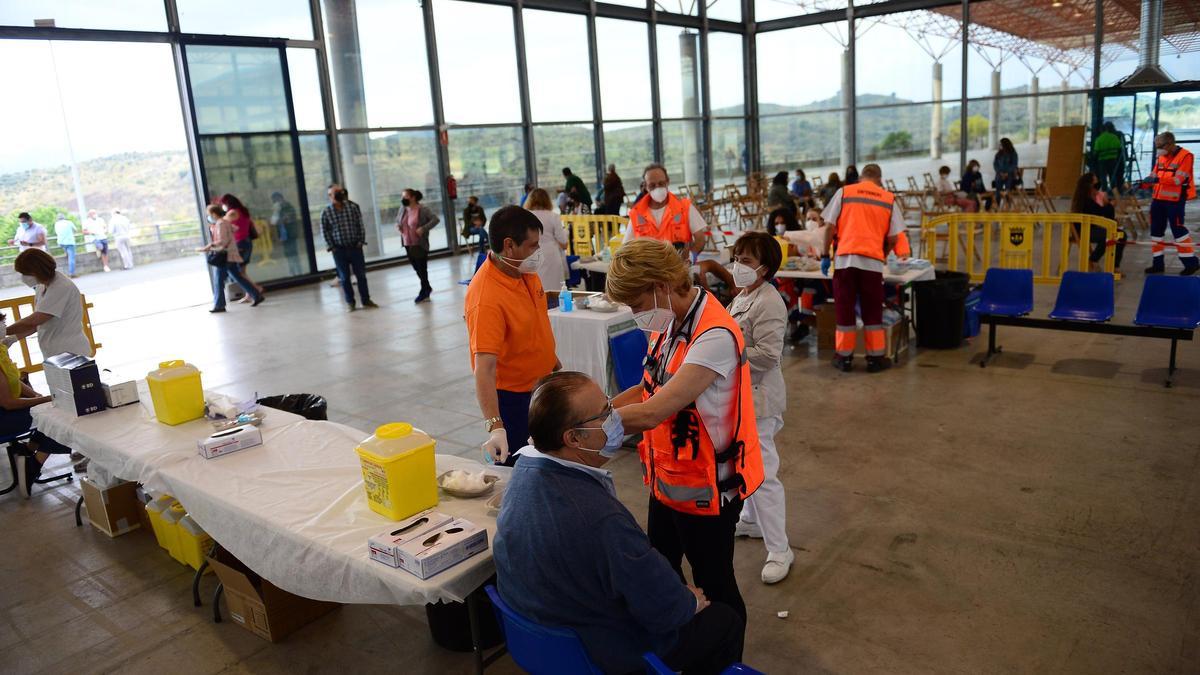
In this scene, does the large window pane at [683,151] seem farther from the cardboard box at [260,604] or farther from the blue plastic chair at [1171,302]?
the cardboard box at [260,604]

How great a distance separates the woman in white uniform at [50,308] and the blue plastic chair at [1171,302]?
7575 millimetres

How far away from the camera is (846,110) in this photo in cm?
1941

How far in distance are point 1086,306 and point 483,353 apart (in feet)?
17.8

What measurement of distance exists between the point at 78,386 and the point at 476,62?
12699mm

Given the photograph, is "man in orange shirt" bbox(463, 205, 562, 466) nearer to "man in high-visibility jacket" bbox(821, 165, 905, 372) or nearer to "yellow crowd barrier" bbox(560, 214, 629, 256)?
"man in high-visibility jacket" bbox(821, 165, 905, 372)

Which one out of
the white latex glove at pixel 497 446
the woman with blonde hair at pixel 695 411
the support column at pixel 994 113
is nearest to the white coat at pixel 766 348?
the woman with blonde hair at pixel 695 411

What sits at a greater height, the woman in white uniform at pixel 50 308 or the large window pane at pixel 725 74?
the large window pane at pixel 725 74

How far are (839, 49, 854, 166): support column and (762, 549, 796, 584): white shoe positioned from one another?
1736cm

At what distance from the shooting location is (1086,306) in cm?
653

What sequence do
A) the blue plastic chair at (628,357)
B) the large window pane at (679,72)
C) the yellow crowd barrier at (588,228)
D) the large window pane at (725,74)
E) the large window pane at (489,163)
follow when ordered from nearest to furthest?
the blue plastic chair at (628,357) < the yellow crowd barrier at (588,228) < the large window pane at (489,163) < the large window pane at (679,72) < the large window pane at (725,74)

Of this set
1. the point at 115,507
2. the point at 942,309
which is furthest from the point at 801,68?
the point at 115,507

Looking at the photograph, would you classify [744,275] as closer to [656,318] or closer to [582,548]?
[656,318]

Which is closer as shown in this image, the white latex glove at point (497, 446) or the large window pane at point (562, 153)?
the white latex glove at point (497, 446)

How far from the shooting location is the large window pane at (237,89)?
11.9 meters
